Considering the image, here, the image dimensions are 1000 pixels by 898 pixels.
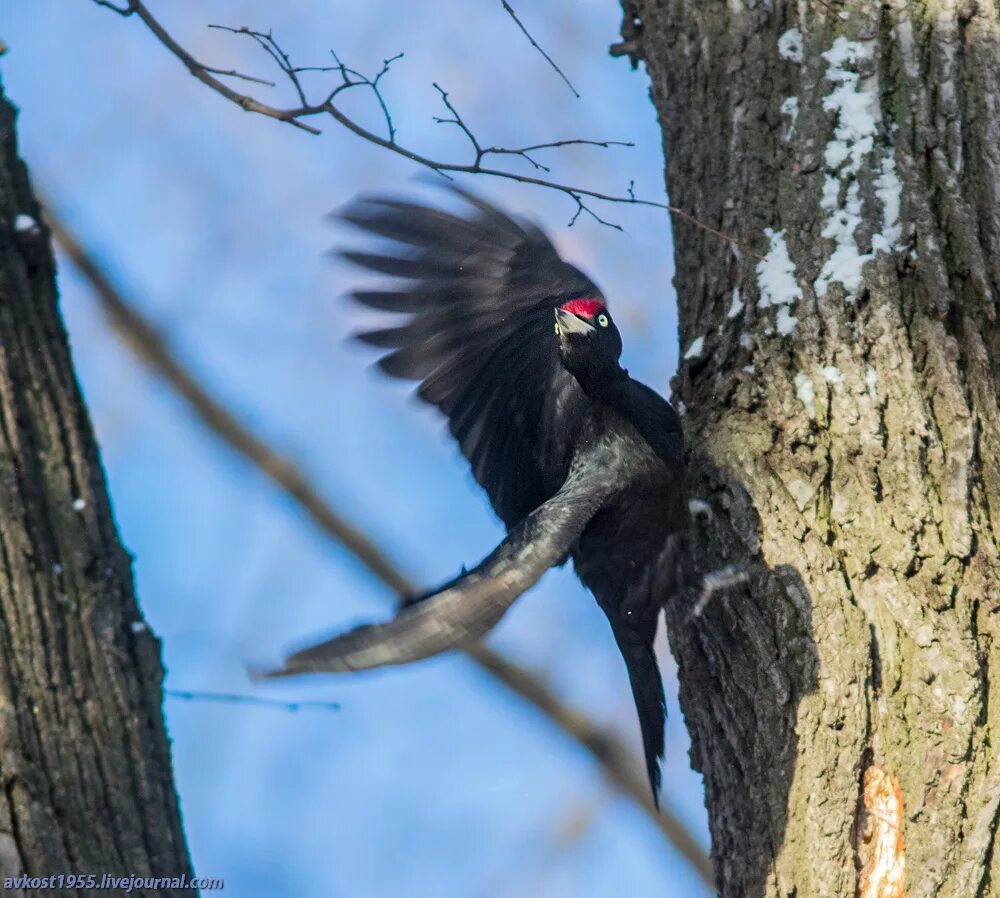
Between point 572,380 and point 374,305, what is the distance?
713 mm

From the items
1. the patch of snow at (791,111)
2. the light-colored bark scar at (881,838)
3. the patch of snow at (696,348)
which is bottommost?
the light-colored bark scar at (881,838)

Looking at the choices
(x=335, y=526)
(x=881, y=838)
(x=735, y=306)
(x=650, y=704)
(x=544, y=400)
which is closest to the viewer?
(x=881, y=838)

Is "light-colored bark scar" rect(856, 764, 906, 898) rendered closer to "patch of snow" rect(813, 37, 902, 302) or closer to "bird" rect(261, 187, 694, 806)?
"bird" rect(261, 187, 694, 806)

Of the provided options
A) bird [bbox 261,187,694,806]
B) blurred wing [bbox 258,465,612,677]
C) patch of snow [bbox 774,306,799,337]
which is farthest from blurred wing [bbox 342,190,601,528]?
patch of snow [bbox 774,306,799,337]

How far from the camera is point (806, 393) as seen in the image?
285 cm

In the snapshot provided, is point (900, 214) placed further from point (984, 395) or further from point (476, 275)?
point (476, 275)

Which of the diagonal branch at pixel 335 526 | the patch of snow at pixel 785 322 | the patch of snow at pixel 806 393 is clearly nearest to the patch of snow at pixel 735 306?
the patch of snow at pixel 785 322

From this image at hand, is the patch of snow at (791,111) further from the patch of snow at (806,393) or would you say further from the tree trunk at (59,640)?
the tree trunk at (59,640)

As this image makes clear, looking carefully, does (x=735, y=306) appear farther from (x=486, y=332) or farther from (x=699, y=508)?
(x=486, y=332)

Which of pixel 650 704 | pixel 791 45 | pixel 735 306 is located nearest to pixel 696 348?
pixel 735 306

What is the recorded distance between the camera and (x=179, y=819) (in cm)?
230

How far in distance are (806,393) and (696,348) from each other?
0.39 m

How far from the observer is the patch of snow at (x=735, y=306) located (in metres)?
3.05

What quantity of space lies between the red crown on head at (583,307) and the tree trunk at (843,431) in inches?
10.2
